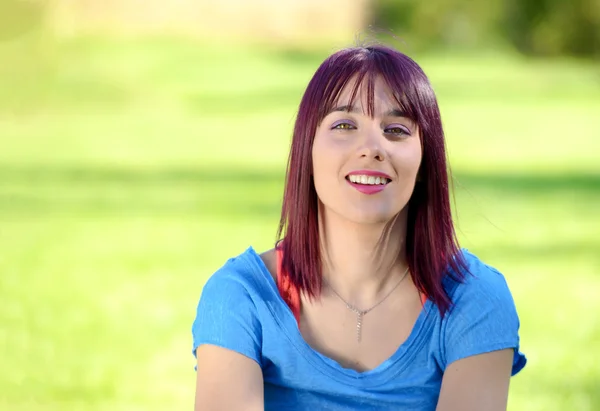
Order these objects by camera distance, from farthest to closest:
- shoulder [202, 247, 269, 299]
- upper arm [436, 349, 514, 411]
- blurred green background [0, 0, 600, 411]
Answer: blurred green background [0, 0, 600, 411], shoulder [202, 247, 269, 299], upper arm [436, 349, 514, 411]

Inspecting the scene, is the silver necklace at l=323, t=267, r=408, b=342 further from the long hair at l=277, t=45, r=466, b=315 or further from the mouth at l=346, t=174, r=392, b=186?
the mouth at l=346, t=174, r=392, b=186

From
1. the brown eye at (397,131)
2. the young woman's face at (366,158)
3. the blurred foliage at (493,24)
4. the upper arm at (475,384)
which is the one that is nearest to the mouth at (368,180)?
the young woman's face at (366,158)

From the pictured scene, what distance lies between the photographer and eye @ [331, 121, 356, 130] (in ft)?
11.2

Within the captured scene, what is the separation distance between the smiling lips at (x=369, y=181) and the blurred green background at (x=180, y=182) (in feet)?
2.03

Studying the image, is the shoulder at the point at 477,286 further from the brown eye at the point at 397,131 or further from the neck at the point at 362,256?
the brown eye at the point at 397,131

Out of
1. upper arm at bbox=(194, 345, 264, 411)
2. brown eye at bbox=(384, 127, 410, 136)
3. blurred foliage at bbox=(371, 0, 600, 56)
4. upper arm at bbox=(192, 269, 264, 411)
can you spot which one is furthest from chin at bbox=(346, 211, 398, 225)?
blurred foliage at bbox=(371, 0, 600, 56)

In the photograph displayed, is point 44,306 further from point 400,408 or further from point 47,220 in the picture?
point 400,408

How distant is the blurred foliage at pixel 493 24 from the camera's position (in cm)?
4472

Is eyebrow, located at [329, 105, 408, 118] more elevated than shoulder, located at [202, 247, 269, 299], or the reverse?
eyebrow, located at [329, 105, 408, 118]

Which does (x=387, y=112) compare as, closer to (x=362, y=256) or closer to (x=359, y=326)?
(x=362, y=256)

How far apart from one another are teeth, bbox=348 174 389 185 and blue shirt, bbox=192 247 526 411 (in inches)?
14.6

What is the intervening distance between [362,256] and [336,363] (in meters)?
0.32

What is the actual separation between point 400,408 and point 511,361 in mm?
326

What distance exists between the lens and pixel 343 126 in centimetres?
341
